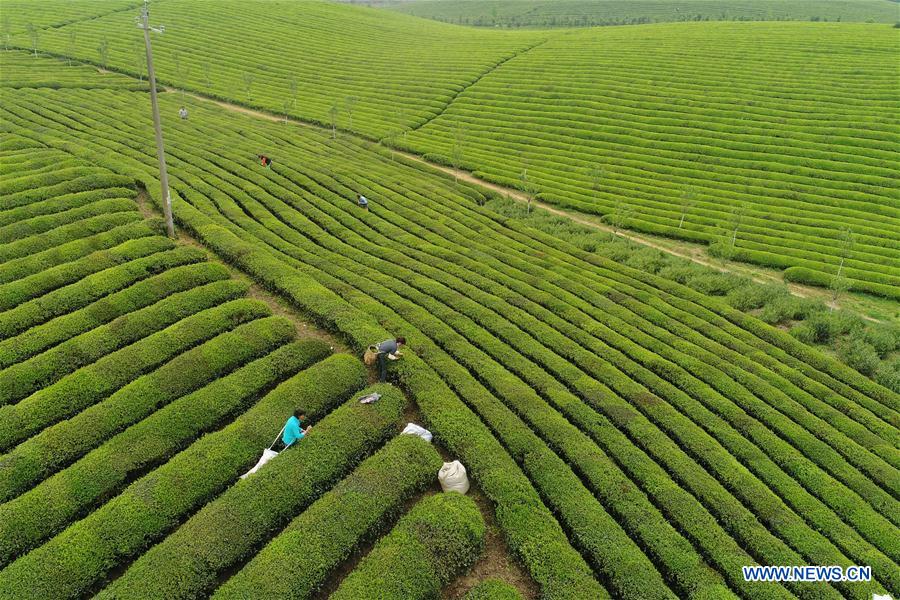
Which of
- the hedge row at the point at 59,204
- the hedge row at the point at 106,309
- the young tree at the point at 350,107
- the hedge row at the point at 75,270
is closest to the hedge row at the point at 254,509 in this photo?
the hedge row at the point at 106,309

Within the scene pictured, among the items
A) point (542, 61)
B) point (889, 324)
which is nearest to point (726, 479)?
point (889, 324)

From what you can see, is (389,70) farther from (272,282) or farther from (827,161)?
(272,282)

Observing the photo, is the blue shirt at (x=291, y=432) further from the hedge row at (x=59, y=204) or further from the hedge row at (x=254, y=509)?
the hedge row at (x=59, y=204)

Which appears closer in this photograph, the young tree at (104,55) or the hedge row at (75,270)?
the hedge row at (75,270)

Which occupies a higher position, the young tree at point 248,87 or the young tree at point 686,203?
the young tree at point 248,87

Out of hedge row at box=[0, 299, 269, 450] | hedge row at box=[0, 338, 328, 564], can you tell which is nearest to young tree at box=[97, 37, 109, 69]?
hedge row at box=[0, 299, 269, 450]

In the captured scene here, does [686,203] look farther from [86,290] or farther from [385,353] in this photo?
[86,290]

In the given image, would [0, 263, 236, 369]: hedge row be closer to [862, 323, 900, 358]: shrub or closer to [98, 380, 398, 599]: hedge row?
[98, 380, 398, 599]: hedge row

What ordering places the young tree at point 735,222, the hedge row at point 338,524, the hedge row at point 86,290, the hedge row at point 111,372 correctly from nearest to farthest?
1. the hedge row at point 338,524
2. the hedge row at point 111,372
3. the hedge row at point 86,290
4. the young tree at point 735,222
